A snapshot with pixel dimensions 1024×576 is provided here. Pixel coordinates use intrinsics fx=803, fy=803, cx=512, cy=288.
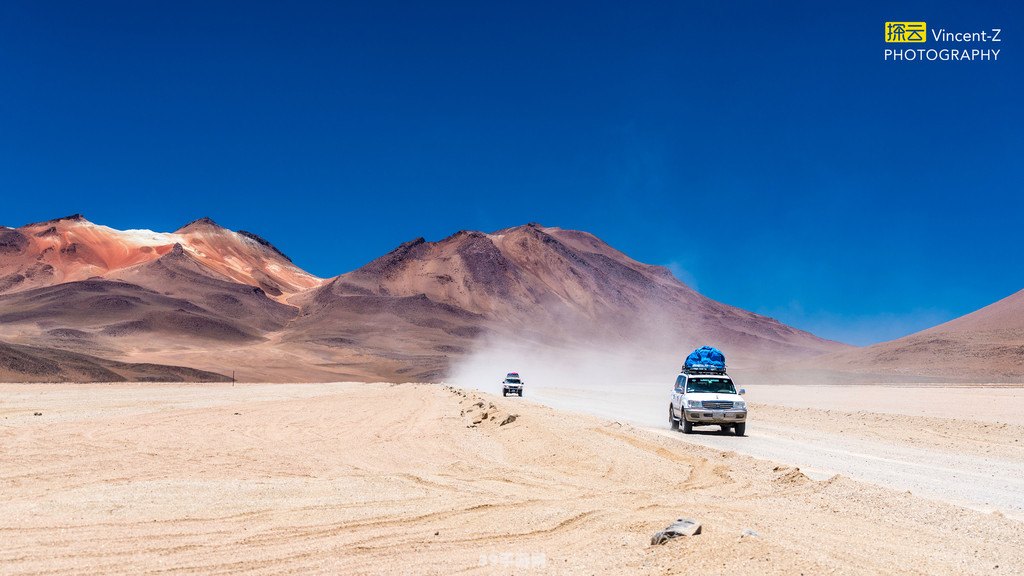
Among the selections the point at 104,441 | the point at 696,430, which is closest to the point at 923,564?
the point at 104,441

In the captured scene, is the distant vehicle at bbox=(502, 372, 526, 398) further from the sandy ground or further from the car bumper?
the sandy ground

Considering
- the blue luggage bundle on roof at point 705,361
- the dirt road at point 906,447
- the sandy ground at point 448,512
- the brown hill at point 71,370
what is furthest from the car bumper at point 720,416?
the brown hill at point 71,370

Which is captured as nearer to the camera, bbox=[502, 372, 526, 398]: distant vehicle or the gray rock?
the gray rock

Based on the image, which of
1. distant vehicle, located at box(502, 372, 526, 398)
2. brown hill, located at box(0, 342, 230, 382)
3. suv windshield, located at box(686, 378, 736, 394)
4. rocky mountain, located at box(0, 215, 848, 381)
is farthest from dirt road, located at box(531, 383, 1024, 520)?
rocky mountain, located at box(0, 215, 848, 381)

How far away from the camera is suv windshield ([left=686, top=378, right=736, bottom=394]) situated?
25.4m

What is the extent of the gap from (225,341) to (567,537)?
449 feet

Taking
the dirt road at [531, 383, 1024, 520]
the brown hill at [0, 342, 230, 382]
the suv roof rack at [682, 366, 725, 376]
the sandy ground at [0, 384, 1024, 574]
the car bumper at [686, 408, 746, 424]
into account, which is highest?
the suv roof rack at [682, 366, 725, 376]

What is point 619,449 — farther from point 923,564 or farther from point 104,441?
point 104,441

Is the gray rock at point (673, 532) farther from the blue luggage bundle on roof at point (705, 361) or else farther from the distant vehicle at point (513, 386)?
the distant vehicle at point (513, 386)

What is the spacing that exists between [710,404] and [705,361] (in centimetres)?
1122

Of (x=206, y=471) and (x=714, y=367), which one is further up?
(x=714, y=367)

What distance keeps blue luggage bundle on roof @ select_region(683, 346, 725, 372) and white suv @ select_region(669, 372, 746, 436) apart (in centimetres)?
691

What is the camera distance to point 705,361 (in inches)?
1389

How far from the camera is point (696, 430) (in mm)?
26594
